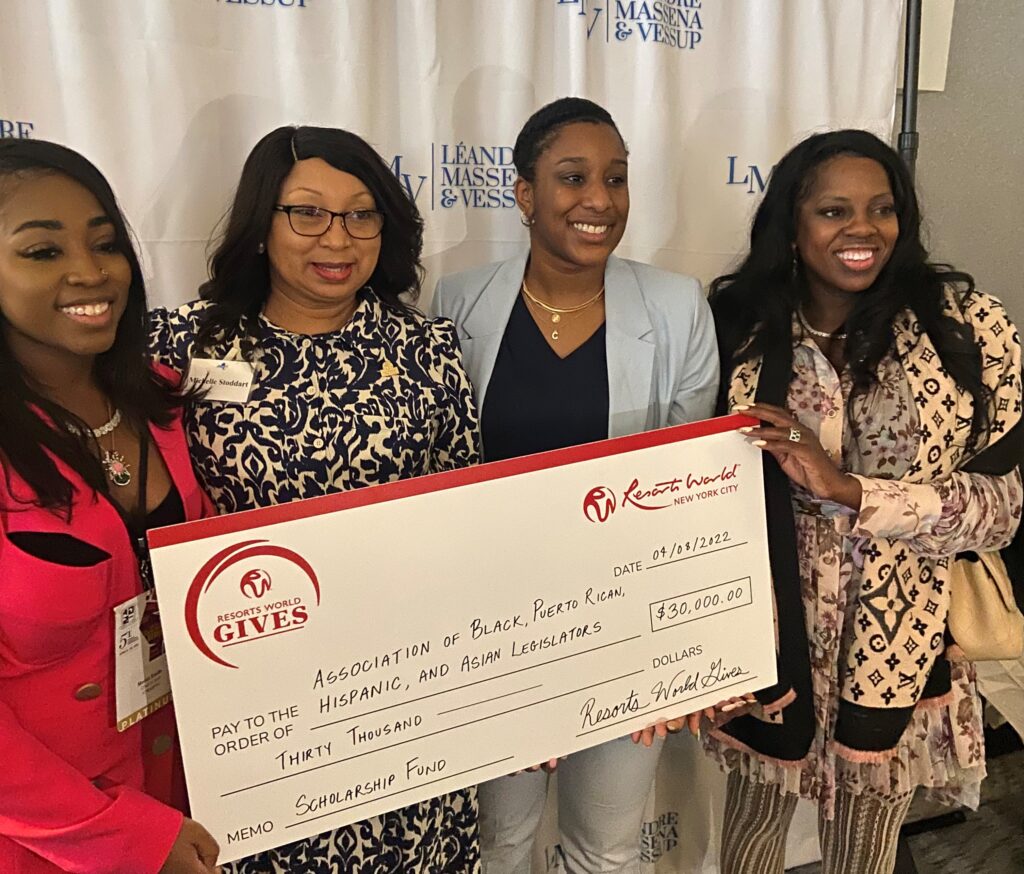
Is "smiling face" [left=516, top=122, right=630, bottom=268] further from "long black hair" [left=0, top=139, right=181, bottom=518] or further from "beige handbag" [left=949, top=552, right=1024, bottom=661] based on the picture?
"beige handbag" [left=949, top=552, right=1024, bottom=661]

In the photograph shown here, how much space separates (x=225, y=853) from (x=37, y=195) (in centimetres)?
92

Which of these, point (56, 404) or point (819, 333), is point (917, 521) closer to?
point (819, 333)

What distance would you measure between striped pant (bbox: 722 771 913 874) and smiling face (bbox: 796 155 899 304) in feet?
3.33

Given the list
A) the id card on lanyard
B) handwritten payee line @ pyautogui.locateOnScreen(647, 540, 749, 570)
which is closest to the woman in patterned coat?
handwritten payee line @ pyautogui.locateOnScreen(647, 540, 749, 570)

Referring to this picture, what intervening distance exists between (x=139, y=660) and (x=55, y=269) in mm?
531

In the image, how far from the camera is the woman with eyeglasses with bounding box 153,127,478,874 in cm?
127

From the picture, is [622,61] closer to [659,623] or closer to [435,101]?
[435,101]

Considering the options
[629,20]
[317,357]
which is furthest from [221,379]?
[629,20]

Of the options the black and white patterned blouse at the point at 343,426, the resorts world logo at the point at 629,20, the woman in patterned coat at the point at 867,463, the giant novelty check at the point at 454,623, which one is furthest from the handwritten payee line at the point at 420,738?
the resorts world logo at the point at 629,20

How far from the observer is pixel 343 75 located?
5.75 feet

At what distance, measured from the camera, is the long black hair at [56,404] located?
1.00 m

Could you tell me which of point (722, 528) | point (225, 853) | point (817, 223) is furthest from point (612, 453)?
point (225, 853)

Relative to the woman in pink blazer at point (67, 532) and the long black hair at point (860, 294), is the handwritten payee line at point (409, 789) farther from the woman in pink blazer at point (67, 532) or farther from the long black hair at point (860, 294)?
the long black hair at point (860, 294)

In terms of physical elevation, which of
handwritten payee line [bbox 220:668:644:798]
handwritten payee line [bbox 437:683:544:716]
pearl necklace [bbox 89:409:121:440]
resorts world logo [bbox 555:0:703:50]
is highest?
resorts world logo [bbox 555:0:703:50]
